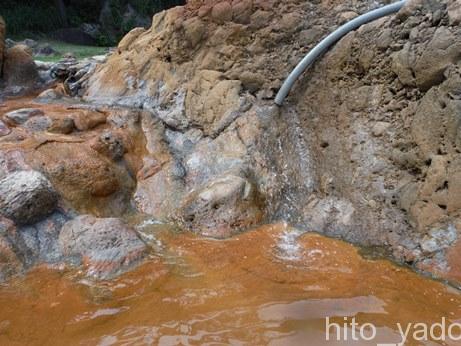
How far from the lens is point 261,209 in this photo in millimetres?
4254

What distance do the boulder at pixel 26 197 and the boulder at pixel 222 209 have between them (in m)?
1.22

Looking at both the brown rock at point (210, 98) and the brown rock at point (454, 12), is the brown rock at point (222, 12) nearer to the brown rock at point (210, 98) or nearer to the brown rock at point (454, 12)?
Result: the brown rock at point (210, 98)

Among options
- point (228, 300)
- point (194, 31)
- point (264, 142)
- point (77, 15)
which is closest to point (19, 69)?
point (194, 31)

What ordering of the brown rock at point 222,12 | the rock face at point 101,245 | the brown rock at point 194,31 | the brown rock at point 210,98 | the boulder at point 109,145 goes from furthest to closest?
1. the brown rock at point 194,31
2. the brown rock at point 222,12
3. the brown rock at point 210,98
4. the boulder at point 109,145
5. the rock face at point 101,245

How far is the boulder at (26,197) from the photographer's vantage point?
371cm

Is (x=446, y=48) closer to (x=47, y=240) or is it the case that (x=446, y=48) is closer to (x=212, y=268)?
(x=212, y=268)

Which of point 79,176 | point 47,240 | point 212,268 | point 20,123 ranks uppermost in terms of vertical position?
point 20,123

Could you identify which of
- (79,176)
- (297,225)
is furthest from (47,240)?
(297,225)

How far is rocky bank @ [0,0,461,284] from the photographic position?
11.8ft

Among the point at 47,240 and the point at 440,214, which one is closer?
the point at 440,214

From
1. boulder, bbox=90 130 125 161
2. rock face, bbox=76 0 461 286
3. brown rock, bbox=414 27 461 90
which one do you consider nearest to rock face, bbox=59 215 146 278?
rock face, bbox=76 0 461 286

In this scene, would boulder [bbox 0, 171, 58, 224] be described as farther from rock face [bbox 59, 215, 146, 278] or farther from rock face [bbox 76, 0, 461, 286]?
rock face [bbox 76, 0, 461, 286]

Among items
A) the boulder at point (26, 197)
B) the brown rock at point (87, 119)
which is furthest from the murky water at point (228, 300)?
the brown rock at point (87, 119)

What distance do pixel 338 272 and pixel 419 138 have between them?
139cm
